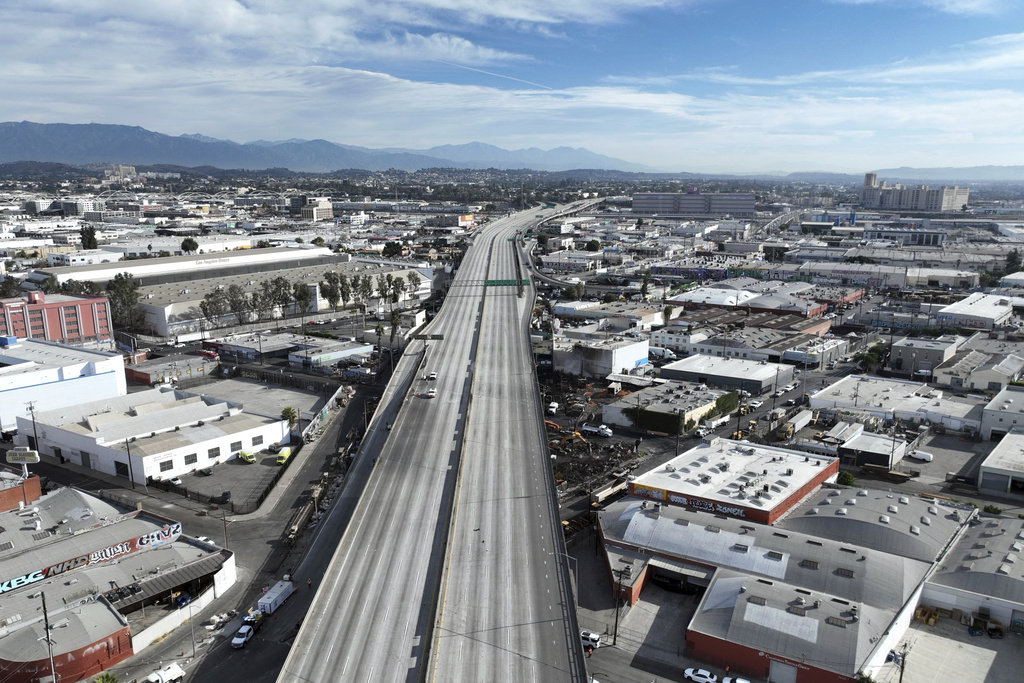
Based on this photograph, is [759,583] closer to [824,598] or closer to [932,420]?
[824,598]

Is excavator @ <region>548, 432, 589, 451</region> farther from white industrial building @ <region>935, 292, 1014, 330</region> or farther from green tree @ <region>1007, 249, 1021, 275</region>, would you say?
green tree @ <region>1007, 249, 1021, 275</region>

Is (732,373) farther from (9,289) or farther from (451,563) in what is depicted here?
(9,289)

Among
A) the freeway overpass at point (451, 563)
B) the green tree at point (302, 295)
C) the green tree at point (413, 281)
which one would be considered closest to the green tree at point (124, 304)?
the green tree at point (302, 295)

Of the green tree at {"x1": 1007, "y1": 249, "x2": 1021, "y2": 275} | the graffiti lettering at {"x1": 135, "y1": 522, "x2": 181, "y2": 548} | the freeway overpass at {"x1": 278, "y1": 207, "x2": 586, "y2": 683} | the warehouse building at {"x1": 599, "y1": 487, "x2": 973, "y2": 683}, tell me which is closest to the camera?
the freeway overpass at {"x1": 278, "y1": 207, "x2": 586, "y2": 683}

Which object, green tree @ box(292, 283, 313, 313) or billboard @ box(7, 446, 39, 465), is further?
green tree @ box(292, 283, 313, 313)

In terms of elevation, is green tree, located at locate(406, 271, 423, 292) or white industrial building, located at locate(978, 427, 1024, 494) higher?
green tree, located at locate(406, 271, 423, 292)

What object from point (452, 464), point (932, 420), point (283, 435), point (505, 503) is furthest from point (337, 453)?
point (932, 420)

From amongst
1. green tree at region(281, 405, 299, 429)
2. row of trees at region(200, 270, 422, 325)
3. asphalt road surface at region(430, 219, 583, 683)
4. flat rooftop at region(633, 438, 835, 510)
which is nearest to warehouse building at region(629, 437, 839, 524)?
flat rooftop at region(633, 438, 835, 510)
